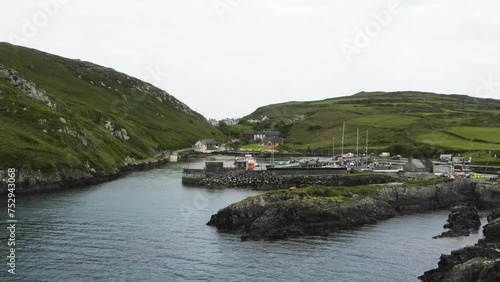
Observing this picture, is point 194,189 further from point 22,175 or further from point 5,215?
point 5,215

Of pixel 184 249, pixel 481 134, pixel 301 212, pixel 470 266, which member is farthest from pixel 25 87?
pixel 481 134

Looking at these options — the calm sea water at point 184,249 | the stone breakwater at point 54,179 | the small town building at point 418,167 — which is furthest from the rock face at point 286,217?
the small town building at point 418,167

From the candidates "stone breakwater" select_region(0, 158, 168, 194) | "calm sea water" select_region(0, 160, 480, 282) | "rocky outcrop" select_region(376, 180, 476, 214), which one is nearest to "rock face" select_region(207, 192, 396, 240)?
"calm sea water" select_region(0, 160, 480, 282)

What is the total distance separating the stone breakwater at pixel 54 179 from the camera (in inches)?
3716

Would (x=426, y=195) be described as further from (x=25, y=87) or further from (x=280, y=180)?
(x=25, y=87)

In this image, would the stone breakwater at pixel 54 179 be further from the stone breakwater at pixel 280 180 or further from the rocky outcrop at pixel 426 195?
the rocky outcrop at pixel 426 195

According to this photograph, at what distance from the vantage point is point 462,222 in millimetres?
71312

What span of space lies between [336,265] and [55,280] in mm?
27323

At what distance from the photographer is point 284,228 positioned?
65.0m

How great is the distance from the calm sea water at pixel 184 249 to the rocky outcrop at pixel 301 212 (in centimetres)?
235

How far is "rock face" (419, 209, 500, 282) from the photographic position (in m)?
40.3

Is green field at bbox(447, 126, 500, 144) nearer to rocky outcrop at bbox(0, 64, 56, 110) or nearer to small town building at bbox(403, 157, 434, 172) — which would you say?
small town building at bbox(403, 157, 434, 172)

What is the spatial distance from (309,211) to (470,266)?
27.9m

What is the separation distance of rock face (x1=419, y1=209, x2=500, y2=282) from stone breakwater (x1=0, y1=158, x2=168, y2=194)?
75365mm
